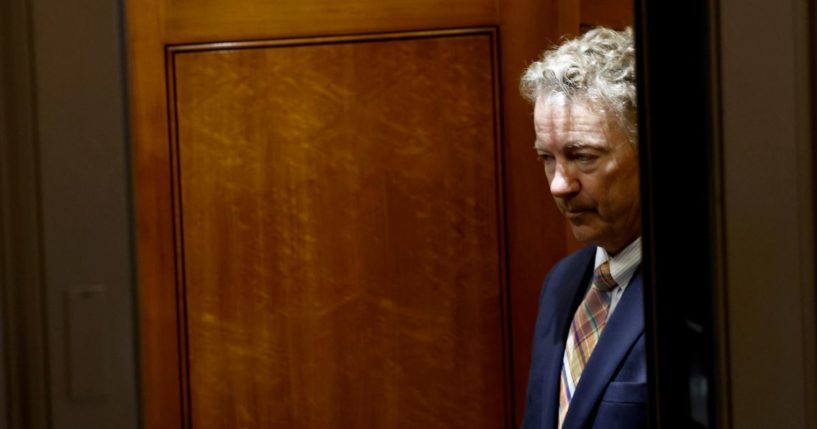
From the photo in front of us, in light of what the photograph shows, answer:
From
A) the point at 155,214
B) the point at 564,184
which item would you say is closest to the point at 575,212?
the point at 564,184

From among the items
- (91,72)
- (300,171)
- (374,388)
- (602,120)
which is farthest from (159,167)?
(91,72)

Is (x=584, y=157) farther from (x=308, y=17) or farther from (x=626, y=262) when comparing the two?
(x=308, y=17)

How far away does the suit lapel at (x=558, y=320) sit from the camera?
128 cm

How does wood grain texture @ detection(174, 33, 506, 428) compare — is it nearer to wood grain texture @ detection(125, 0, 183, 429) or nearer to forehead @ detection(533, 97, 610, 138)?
wood grain texture @ detection(125, 0, 183, 429)

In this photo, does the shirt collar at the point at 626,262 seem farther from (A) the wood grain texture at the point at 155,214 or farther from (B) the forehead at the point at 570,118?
(A) the wood grain texture at the point at 155,214

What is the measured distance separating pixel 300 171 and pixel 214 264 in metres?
0.25

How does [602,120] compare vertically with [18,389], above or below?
above

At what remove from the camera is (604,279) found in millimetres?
1267

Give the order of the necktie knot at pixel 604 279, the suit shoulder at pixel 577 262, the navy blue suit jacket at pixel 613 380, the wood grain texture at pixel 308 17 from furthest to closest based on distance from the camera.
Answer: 1. the wood grain texture at pixel 308 17
2. the suit shoulder at pixel 577 262
3. the necktie knot at pixel 604 279
4. the navy blue suit jacket at pixel 613 380

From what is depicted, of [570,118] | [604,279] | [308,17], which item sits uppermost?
[308,17]

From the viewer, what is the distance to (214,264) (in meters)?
1.82

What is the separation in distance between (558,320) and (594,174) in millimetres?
219

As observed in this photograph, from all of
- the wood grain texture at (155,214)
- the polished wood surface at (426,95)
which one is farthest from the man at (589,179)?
the wood grain texture at (155,214)

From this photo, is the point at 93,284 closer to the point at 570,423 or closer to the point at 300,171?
the point at 570,423
